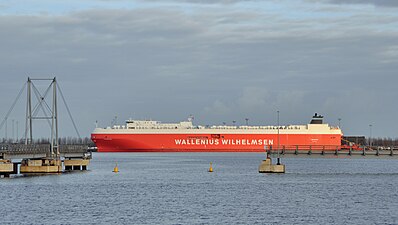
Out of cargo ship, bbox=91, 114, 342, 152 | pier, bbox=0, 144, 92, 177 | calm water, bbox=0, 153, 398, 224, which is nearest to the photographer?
calm water, bbox=0, 153, 398, 224

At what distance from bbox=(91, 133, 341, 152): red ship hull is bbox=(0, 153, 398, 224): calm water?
8803 cm

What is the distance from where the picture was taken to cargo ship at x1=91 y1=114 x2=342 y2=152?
16600cm

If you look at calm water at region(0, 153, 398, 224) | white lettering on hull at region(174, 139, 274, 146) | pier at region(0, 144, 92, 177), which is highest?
white lettering on hull at region(174, 139, 274, 146)

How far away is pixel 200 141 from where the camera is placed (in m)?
169

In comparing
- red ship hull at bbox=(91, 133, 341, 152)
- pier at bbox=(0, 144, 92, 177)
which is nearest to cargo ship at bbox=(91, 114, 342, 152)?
red ship hull at bbox=(91, 133, 341, 152)

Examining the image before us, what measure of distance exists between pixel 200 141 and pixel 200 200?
11569 centimetres

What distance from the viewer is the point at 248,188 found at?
63.0 m

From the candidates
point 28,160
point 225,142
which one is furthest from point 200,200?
point 225,142

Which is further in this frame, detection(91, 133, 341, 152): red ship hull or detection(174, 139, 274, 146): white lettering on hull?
detection(174, 139, 274, 146): white lettering on hull

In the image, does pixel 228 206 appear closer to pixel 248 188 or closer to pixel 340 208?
pixel 340 208

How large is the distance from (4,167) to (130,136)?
3820 inches

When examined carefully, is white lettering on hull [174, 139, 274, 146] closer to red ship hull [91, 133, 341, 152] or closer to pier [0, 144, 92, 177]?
red ship hull [91, 133, 341, 152]

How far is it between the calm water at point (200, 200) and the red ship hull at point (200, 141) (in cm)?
8803

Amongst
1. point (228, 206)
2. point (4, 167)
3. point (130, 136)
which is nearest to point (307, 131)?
point (130, 136)
